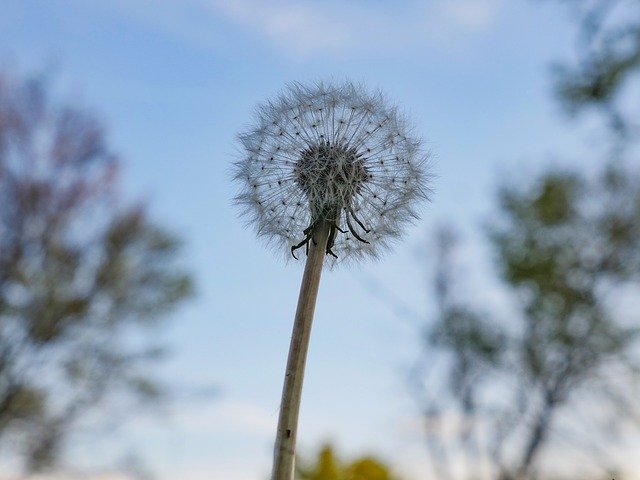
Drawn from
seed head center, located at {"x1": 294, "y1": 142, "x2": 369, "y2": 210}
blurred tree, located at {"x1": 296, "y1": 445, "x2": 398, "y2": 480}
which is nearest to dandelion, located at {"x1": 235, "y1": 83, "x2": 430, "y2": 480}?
seed head center, located at {"x1": 294, "y1": 142, "x2": 369, "y2": 210}

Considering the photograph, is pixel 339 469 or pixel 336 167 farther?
pixel 339 469

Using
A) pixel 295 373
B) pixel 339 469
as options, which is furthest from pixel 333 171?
pixel 339 469

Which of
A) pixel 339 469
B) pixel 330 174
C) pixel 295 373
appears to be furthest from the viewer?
pixel 339 469

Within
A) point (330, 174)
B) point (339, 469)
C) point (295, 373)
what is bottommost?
point (295, 373)

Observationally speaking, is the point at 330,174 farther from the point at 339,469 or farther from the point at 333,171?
the point at 339,469

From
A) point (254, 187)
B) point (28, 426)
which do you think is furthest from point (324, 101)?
point (28, 426)

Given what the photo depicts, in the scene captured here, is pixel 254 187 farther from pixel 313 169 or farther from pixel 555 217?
pixel 555 217

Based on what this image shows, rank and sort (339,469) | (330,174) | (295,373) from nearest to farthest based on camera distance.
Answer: (295,373)
(330,174)
(339,469)

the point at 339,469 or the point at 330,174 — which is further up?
the point at 339,469
